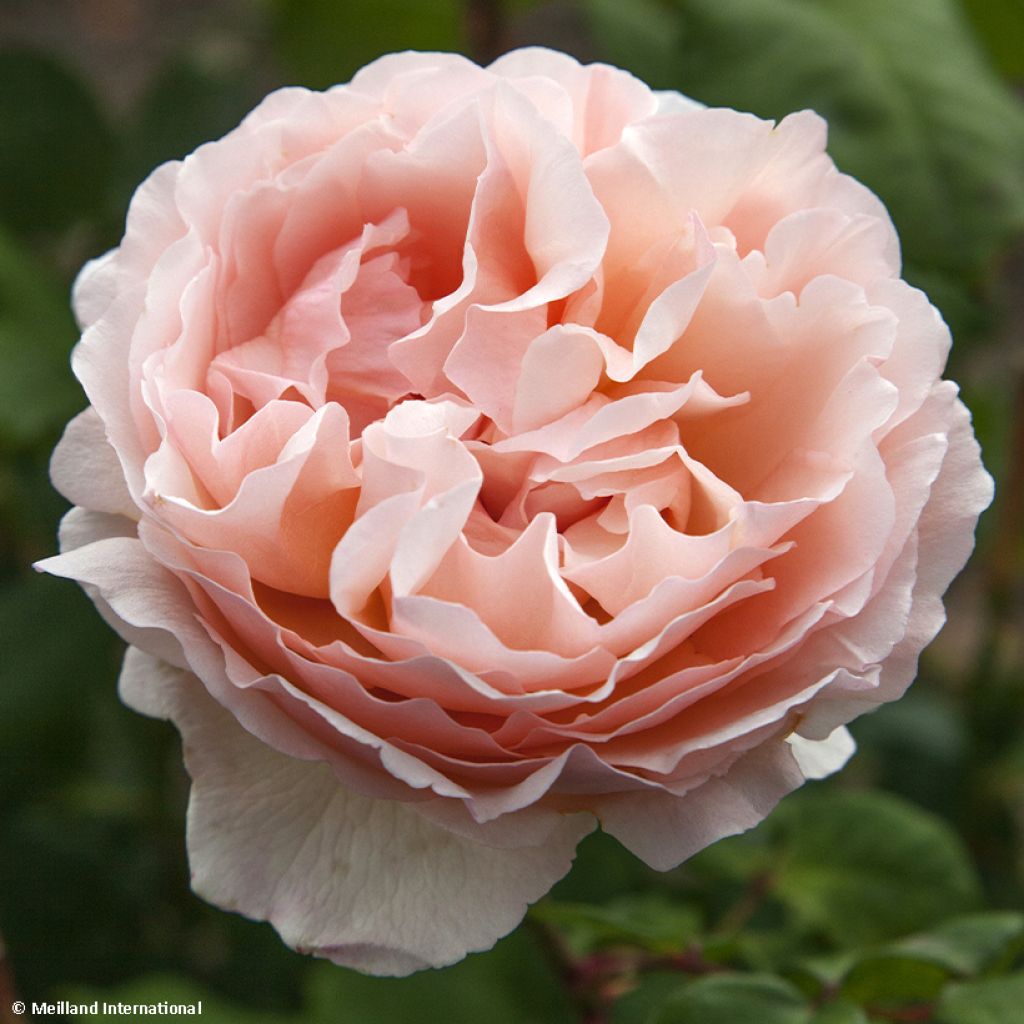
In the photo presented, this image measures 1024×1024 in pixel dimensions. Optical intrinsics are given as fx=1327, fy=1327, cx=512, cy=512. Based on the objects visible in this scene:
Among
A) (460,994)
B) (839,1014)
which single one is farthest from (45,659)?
(839,1014)

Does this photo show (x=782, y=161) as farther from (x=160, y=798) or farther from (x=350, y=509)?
(x=160, y=798)

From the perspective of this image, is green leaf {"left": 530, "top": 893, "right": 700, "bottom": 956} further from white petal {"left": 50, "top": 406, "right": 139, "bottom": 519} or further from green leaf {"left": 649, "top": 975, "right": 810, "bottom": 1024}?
white petal {"left": 50, "top": 406, "right": 139, "bottom": 519}

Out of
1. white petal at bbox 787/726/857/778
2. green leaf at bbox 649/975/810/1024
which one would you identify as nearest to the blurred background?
green leaf at bbox 649/975/810/1024

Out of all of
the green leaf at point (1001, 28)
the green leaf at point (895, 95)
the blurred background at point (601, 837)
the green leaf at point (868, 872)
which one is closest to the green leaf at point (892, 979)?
the blurred background at point (601, 837)

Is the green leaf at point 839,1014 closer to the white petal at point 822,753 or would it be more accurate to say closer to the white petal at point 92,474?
the white petal at point 822,753

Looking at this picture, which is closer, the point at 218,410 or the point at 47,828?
the point at 218,410

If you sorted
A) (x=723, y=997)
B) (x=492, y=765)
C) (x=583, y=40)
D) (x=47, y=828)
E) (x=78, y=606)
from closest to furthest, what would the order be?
1. (x=492, y=765)
2. (x=723, y=997)
3. (x=78, y=606)
4. (x=47, y=828)
5. (x=583, y=40)

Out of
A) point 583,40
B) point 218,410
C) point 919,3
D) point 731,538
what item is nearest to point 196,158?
point 218,410
